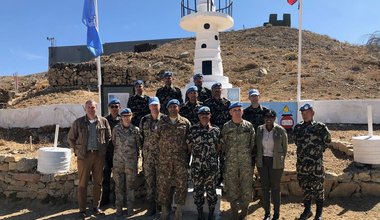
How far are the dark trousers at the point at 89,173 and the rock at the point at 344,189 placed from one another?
4158 millimetres

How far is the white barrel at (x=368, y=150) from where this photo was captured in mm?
6836

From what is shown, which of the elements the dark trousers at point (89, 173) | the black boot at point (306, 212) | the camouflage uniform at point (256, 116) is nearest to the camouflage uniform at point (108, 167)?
the dark trousers at point (89, 173)

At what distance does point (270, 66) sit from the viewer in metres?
27.6

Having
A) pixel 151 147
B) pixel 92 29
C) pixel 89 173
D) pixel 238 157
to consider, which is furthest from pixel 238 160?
pixel 92 29

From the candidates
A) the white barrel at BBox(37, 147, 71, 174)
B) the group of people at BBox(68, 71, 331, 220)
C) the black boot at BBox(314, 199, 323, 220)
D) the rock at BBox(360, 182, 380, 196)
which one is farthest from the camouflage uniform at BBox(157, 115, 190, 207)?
the rock at BBox(360, 182, 380, 196)

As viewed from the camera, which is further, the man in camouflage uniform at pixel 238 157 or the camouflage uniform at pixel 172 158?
the camouflage uniform at pixel 172 158

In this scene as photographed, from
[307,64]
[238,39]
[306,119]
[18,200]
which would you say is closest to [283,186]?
[306,119]

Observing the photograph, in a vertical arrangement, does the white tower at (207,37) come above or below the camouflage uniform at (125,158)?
above

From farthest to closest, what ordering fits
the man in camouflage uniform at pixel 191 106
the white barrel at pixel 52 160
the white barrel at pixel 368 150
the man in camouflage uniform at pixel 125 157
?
the white barrel at pixel 52 160
the white barrel at pixel 368 150
the man in camouflage uniform at pixel 191 106
the man in camouflage uniform at pixel 125 157

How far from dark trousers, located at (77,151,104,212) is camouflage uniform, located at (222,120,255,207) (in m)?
2.14

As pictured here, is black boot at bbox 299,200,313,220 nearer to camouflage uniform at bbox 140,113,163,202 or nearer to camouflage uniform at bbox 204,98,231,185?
camouflage uniform at bbox 204,98,231,185

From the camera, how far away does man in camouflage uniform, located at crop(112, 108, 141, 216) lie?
5996 millimetres

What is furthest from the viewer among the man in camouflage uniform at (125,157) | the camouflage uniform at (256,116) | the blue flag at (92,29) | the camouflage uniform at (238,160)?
the blue flag at (92,29)

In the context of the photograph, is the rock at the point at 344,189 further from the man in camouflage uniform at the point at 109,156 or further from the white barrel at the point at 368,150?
the man in camouflage uniform at the point at 109,156
